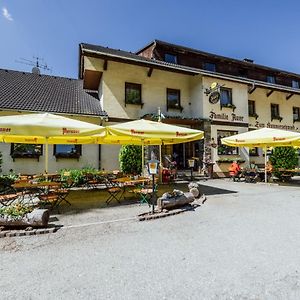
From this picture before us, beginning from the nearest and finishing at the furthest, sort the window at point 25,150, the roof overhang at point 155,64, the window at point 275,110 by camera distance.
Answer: the window at point 25,150 < the roof overhang at point 155,64 < the window at point 275,110

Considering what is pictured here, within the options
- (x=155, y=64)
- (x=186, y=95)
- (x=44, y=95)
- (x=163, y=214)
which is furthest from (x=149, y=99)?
(x=163, y=214)

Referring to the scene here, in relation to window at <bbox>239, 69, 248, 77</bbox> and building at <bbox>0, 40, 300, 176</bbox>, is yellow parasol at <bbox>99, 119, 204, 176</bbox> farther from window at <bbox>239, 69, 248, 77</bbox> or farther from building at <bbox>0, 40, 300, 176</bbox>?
window at <bbox>239, 69, 248, 77</bbox>

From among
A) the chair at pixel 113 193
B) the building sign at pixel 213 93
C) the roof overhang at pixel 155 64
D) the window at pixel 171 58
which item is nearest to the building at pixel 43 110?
the roof overhang at pixel 155 64

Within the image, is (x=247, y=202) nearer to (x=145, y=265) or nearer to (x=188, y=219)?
(x=188, y=219)

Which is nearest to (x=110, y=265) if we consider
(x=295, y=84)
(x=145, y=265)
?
(x=145, y=265)

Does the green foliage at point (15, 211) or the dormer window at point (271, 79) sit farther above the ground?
the dormer window at point (271, 79)

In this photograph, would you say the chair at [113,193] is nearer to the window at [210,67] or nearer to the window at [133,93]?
the window at [133,93]

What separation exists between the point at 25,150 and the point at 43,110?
7.42ft

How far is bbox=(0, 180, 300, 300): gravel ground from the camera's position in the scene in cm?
282

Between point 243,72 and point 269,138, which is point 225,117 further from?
point 243,72

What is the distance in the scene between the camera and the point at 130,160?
506 inches

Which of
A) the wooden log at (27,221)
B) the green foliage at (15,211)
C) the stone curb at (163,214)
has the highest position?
the green foliage at (15,211)

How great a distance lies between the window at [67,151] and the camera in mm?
13344

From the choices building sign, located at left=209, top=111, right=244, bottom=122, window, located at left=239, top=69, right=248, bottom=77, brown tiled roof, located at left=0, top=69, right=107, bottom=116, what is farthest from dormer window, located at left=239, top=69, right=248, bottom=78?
brown tiled roof, located at left=0, top=69, right=107, bottom=116
